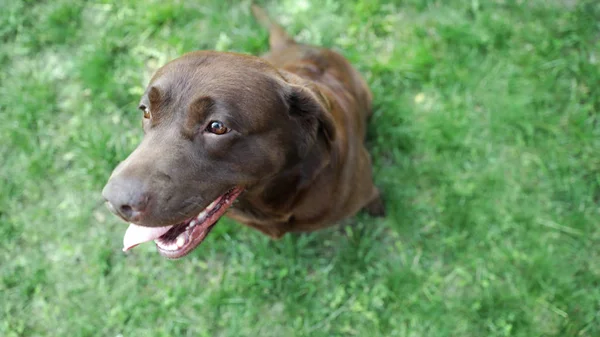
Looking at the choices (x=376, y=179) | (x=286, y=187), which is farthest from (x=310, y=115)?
(x=376, y=179)

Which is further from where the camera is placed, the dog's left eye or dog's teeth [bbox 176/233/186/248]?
dog's teeth [bbox 176/233/186/248]

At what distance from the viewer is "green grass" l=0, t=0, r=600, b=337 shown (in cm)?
343

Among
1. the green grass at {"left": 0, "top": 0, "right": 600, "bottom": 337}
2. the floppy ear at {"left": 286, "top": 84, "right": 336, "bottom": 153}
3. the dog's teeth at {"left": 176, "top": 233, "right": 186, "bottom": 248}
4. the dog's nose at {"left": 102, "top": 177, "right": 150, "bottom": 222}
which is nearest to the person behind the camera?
the dog's nose at {"left": 102, "top": 177, "right": 150, "bottom": 222}

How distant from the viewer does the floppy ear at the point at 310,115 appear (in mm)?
2270

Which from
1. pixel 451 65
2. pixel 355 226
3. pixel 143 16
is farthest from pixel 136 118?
pixel 451 65

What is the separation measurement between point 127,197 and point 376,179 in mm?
2182

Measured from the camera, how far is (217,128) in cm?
216

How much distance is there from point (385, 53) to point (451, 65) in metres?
0.53

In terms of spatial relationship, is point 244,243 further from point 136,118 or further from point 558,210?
point 558,210

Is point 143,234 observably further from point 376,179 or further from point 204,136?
point 376,179

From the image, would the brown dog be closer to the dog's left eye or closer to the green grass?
the dog's left eye

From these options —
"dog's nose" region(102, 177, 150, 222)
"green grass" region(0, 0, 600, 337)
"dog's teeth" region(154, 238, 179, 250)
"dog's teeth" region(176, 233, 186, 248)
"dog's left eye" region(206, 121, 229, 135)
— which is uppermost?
"dog's left eye" region(206, 121, 229, 135)

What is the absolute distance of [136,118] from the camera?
4.00 metres

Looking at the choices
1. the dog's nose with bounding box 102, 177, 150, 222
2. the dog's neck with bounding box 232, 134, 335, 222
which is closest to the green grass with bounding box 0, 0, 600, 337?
the dog's neck with bounding box 232, 134, 335, 222
